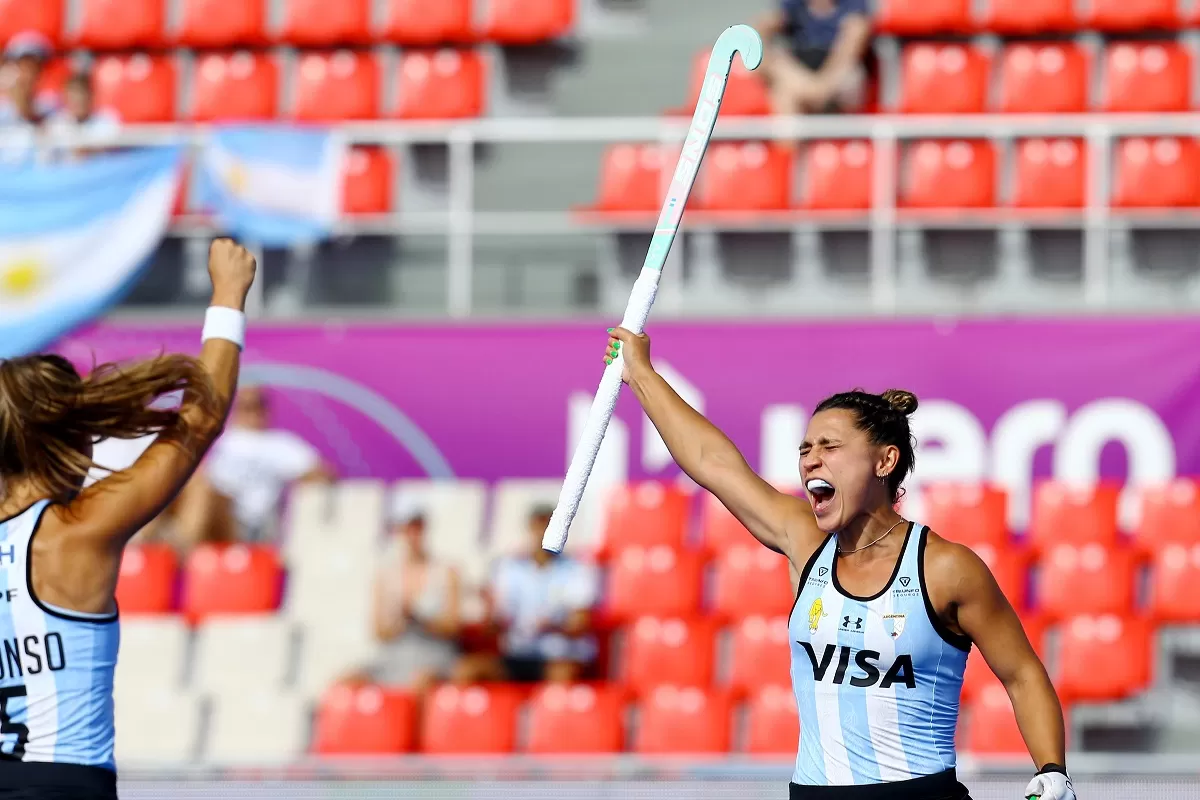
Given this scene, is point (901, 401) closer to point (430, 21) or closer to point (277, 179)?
point (277, 179)

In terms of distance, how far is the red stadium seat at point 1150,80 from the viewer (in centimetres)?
1182

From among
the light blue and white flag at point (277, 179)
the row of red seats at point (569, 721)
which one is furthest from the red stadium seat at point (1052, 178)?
the light blue and white flag at point (277, 179)

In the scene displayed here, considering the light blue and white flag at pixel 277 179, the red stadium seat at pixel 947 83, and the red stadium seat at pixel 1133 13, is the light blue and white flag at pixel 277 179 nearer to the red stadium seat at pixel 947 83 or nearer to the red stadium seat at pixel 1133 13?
the red stadium seat at pixel 947 83

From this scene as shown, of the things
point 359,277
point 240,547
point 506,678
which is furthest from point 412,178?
point 506,678

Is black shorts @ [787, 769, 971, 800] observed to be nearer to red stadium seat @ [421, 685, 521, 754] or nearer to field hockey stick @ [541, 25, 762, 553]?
field hockey stick @ [541, 25, 762, 553]

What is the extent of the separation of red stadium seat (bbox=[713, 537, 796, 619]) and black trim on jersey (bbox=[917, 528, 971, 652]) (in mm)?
5879

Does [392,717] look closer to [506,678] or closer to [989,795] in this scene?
[506,678]

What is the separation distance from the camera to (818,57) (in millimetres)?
11867

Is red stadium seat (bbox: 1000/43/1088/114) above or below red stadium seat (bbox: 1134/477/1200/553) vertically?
above

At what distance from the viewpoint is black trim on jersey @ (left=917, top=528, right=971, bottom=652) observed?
4027 mm

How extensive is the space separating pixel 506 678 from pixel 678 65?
523cm

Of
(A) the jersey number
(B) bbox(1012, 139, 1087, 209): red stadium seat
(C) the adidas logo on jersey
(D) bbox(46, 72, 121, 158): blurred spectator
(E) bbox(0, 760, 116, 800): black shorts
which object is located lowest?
(E) bbox(0, 760, 116, 800): black shorts

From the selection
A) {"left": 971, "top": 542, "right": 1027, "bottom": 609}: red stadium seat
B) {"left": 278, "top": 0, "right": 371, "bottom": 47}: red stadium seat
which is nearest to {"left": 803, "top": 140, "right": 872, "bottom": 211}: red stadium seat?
{"left": 971, "top": 542, "right": 1027, "bottom": 609}: red stadium seat

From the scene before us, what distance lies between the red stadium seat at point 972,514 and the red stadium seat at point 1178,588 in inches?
32.2
